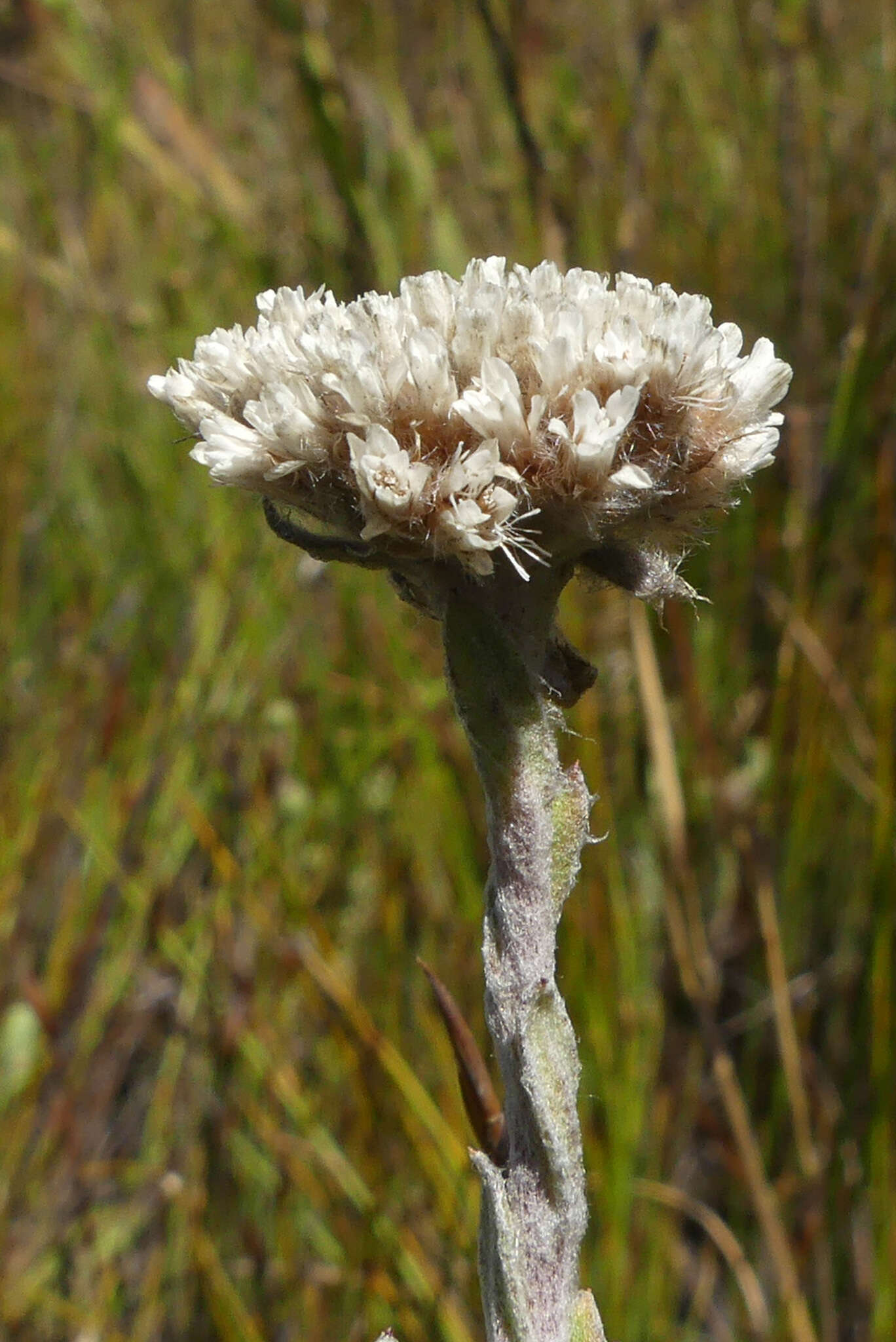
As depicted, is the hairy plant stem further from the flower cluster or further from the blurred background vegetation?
the blurred background vegetation

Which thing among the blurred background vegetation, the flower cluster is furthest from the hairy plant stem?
the blurred background vegetation

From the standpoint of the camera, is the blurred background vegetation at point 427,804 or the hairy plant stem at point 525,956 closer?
the hairy plant stem at point 525,956

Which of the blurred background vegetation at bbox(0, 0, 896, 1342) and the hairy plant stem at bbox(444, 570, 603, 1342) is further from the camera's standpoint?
the blurred background vegetation at bbox(0, 0, 896, 1342)

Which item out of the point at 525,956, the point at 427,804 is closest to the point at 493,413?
the point at 525,956

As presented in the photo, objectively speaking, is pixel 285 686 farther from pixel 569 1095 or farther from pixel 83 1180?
pixel 569 1095

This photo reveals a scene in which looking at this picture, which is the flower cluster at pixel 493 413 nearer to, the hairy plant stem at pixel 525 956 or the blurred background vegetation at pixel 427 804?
the hairy plant stem at pixel 525 956

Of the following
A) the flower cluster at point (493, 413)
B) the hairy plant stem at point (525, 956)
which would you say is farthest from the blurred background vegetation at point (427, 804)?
the flower cluster at point (493, 413)
